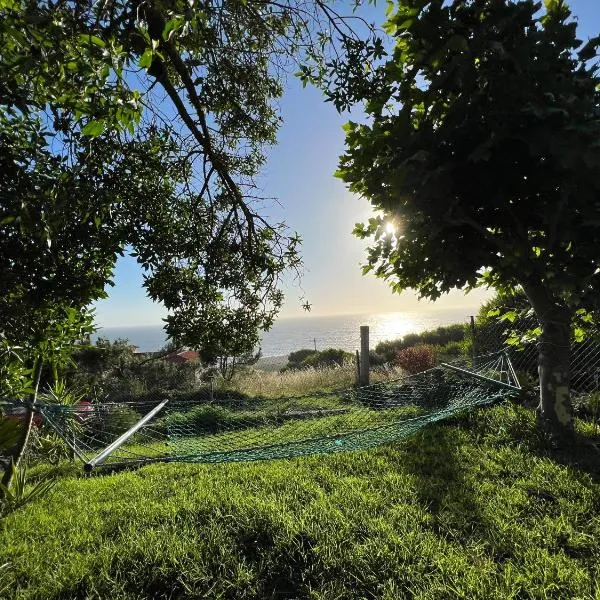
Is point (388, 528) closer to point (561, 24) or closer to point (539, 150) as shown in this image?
point (539, 150)

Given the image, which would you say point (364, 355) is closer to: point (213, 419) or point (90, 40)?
point (213, 419)

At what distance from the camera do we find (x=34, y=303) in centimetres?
249

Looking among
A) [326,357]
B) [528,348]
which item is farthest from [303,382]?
[326,357]

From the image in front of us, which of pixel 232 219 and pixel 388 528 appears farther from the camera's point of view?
pixel 232 219

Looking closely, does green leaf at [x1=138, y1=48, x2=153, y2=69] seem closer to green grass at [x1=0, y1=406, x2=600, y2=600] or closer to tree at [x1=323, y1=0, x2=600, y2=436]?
tree at [x1=323, y1=0, x2=600, y2=436]

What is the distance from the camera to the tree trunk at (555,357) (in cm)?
359

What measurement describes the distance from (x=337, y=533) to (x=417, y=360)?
29.0 ft

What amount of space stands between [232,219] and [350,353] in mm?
13745

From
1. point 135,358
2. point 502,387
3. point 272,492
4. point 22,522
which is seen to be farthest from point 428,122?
point 135,358

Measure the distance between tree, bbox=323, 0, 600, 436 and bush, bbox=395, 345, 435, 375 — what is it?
295 inches

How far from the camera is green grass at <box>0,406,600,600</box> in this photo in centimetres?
212

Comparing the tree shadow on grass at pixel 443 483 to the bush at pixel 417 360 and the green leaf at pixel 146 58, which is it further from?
the bush at pixel 417 360

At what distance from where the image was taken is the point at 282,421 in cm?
668

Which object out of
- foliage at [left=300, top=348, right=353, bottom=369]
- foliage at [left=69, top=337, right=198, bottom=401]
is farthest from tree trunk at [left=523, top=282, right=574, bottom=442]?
foliage at [left=300, top=348, right=353, bottom=369]
